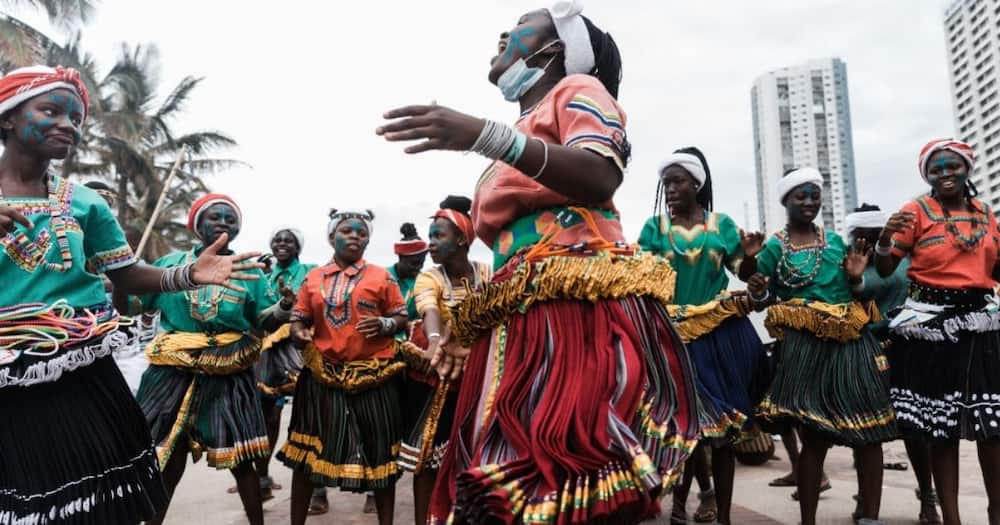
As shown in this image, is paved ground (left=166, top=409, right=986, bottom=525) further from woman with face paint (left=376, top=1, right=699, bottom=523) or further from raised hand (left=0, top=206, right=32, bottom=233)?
raised hand (left=0, top=206, right=32, bottom=233)

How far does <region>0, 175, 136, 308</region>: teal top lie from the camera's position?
8.49ft

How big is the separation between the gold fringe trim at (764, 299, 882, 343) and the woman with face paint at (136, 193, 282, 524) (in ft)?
10.6

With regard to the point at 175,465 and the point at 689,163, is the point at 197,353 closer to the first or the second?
the point at 175,465

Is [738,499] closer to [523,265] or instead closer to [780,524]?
[780,524]

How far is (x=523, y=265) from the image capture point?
6.98 feet

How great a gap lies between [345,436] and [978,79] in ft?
225

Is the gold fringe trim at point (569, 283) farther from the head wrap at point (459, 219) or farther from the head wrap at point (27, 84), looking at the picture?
the head wrap at point (459, 219)

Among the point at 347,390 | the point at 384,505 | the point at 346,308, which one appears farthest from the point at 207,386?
the point at 384,505

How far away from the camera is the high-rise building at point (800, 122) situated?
4131cm

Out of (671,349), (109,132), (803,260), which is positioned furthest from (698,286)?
(109,132)

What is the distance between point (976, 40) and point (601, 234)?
230 feet

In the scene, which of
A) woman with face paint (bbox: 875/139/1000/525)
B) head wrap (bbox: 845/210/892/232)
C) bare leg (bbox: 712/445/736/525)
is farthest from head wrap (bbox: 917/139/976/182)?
bare leg (bbox: 712/445/736/525)

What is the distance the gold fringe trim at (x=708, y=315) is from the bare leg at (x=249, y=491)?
280cm

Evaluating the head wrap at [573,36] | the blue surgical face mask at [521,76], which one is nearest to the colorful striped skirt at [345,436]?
the blue surgical face mask at [521,76]
